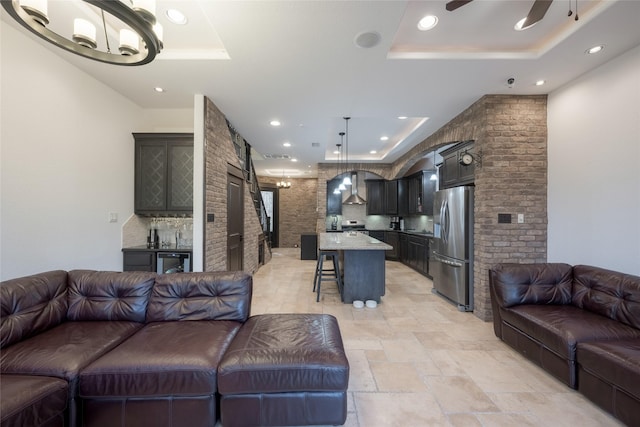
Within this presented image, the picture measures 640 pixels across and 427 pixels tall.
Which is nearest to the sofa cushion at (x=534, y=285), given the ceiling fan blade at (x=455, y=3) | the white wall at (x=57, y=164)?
the ceiling fan blade at (x=455, y=3)

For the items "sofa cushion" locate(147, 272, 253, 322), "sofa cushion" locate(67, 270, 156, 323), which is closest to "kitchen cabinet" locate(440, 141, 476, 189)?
"sofa cushion" locate(147, 272, 253, 322)

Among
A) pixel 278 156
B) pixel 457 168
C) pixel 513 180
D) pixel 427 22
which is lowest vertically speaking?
pixel 513 180

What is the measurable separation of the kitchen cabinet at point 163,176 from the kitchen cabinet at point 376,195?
5.57 m

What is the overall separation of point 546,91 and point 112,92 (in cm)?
577

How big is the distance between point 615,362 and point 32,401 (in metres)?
3.45

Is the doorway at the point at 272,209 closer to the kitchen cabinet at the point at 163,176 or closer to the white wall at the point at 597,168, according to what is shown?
the kitchen cabinet at the point at 163,176

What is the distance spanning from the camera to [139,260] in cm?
362

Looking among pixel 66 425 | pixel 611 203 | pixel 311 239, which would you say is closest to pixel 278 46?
pixel 66 425

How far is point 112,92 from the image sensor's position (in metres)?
3.44

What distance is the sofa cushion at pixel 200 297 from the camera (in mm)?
2197

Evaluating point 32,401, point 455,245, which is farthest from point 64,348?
point 455,245

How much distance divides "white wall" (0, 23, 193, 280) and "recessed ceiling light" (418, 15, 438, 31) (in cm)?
367

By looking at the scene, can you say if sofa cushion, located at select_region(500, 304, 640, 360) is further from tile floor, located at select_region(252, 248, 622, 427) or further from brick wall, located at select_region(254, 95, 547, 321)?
brick wall, located at select_region(254, 95, 547, 321)

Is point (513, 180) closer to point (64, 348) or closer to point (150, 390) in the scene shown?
point (150, 390)
